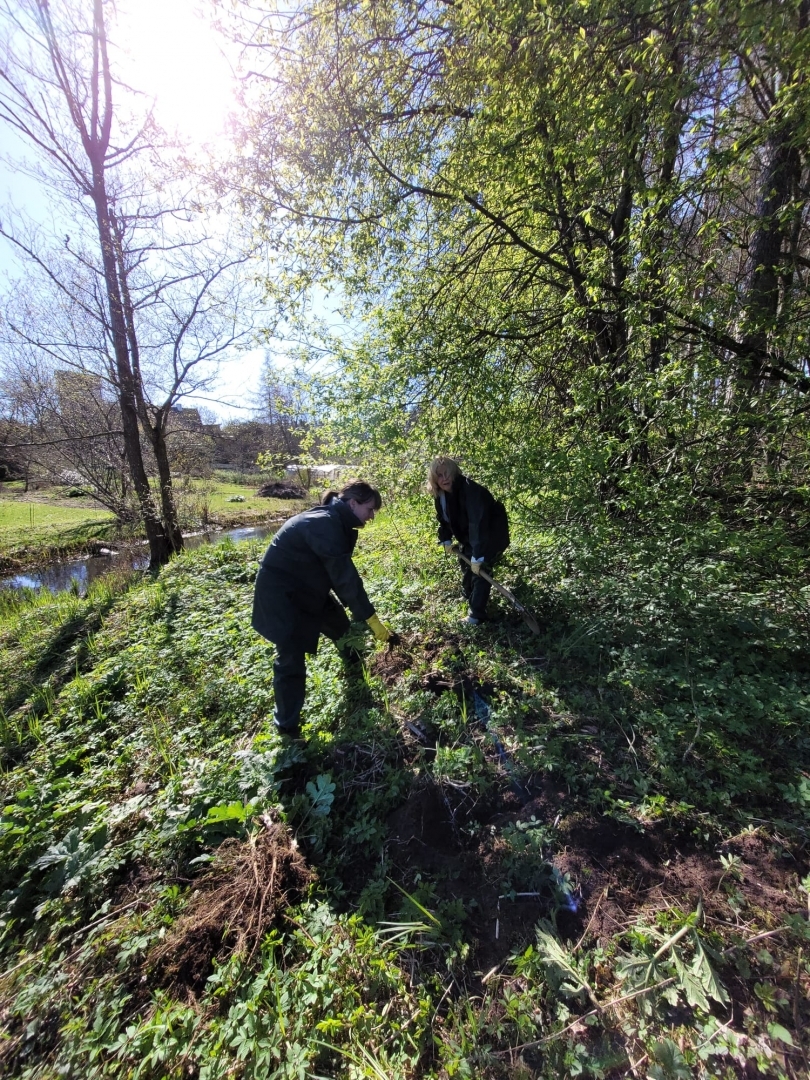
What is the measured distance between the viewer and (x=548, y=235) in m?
4.78

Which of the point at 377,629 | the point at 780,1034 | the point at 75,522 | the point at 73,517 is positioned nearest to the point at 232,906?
the point at 377,629

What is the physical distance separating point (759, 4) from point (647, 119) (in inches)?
25.5

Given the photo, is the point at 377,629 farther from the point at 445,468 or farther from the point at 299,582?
the point at 445,468

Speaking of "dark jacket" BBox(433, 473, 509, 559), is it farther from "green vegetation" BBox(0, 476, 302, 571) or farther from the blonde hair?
"green vegetation" BBox(0, 476, 302, 571)

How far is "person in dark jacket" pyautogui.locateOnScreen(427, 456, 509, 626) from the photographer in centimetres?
367

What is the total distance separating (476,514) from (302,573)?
1.59 meters

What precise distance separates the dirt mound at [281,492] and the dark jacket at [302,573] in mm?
21100

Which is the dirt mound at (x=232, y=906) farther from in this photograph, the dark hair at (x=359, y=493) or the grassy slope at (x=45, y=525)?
the grassy slope at (x=45, y=525)

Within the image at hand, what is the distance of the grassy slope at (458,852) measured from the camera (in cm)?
138

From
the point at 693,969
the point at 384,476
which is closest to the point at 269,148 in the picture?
the point at 384,476

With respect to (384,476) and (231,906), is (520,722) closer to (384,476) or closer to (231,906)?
(231,906)

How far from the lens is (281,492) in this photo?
78.6 ft

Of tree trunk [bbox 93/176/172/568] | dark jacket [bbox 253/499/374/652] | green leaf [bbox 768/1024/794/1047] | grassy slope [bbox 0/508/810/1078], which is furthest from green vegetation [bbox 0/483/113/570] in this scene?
green leaf [bbox 768/1024/794/1047]

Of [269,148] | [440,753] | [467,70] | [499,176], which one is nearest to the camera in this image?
[440,753]
